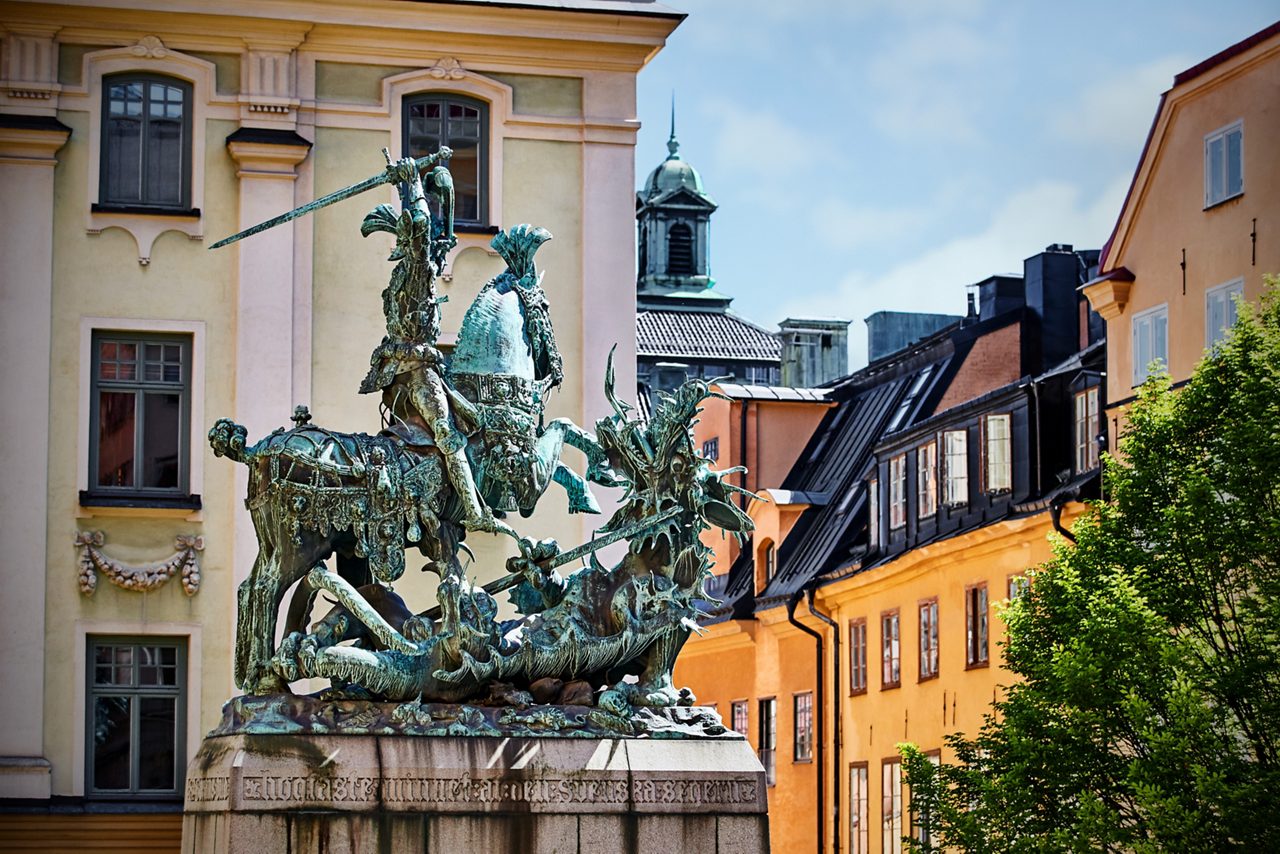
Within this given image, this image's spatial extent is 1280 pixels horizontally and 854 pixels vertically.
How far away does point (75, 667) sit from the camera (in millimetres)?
33250

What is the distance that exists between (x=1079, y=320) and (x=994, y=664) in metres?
9.34

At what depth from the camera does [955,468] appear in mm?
50719

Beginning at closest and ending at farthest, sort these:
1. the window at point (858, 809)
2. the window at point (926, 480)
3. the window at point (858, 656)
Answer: the window at point (926, 480) → the window at point (858, 809) → the window at point (858, 656)

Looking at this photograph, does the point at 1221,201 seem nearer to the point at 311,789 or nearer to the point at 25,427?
the point at 25,427

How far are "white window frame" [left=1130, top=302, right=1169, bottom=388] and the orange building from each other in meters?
1.80

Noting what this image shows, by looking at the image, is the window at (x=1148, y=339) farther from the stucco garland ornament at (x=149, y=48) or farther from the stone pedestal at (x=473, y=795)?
the stone pedestal at (x=473, y=795)

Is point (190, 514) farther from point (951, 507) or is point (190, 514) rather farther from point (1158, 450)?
point (951, 507)

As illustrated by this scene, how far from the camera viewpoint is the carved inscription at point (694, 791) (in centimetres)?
2072

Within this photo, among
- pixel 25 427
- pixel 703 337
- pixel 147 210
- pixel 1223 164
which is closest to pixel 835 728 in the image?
pixel 1223 164

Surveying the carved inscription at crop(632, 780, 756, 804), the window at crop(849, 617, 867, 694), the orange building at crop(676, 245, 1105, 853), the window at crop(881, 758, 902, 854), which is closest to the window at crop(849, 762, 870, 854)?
the orange building at crop(676, 245, 1105, 853)

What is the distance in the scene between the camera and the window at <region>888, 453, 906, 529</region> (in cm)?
5353

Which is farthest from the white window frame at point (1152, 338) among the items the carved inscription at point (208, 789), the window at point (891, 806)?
the carved inscription at point (208, 789)

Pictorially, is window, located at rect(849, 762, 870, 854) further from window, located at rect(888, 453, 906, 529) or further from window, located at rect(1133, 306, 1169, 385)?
window, located at rect(1133, 306, 1169, 385)

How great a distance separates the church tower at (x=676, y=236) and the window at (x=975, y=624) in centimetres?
7758
